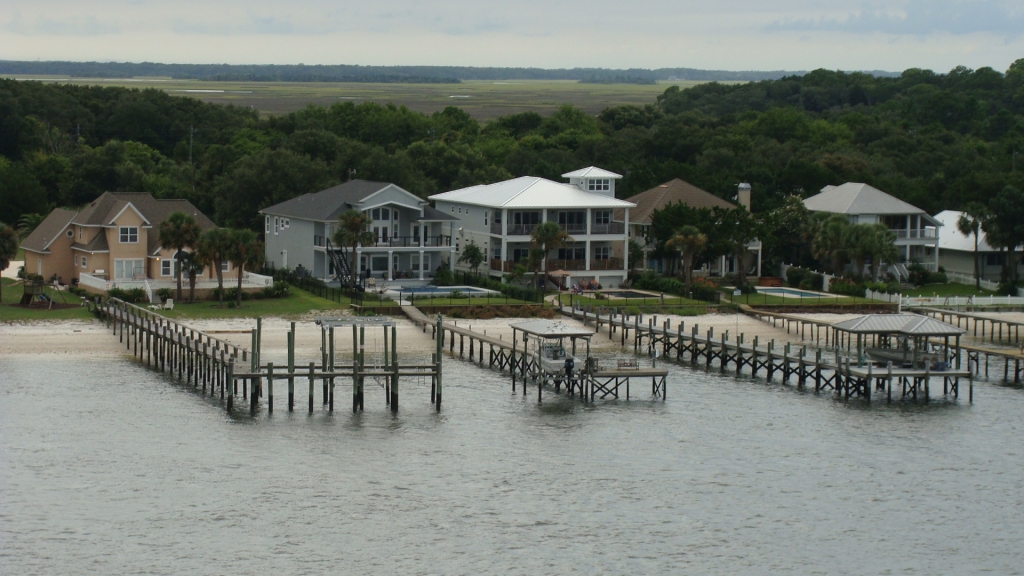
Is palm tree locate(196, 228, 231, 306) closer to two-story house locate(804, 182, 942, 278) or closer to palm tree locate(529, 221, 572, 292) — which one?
palm tree locate(529, 221, 572, 292)

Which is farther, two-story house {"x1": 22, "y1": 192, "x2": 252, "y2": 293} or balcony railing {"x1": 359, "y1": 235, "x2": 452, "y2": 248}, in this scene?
balcony railing {"x1": 359, "y1": 235, "x2": 452, "y2": 248}

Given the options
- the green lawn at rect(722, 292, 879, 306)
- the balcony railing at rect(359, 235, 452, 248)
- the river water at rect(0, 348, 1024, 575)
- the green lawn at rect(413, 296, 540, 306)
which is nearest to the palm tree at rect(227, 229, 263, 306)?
the green lawn at rect(413, 296, 540, 306)

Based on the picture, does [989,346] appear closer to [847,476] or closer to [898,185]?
[847,476]

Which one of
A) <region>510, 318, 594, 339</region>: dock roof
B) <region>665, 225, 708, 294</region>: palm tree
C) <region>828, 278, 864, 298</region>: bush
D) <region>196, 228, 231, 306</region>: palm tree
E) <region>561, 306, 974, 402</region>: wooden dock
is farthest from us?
<region>828, 278, 864, 298</region>: bush

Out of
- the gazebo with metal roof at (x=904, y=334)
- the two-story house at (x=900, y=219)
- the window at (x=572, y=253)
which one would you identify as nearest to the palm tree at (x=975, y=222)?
the two-story house at (x=900, y=219)

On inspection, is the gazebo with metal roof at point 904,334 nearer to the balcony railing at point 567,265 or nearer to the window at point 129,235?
the balcony railing at point 567,265

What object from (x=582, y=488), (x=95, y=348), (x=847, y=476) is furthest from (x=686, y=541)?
(x=95, y=348)

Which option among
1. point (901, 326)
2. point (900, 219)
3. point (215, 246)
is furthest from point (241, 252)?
point (900, 219)
